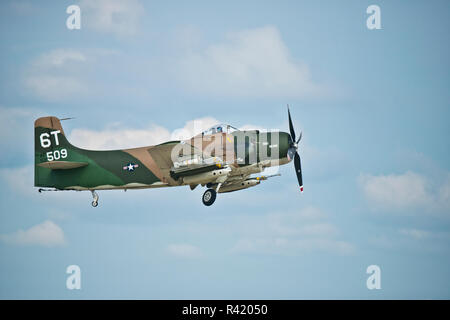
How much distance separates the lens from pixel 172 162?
44.3 m

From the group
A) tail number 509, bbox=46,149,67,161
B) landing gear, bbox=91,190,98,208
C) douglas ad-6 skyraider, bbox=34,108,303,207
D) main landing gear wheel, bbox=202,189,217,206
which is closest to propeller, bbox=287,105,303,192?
douglas ad-6 skyraider, bbox=34,108,303,207

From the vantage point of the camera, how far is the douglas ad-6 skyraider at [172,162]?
43.3 m

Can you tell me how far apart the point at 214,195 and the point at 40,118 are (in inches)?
476

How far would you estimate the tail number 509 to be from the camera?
1860 inches

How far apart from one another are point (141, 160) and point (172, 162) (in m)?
1.84

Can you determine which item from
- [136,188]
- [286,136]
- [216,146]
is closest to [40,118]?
[136,188]

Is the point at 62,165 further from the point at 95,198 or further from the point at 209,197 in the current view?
the point at 209,197

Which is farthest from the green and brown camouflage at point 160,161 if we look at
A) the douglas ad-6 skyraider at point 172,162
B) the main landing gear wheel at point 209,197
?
the main landing gear wheel at point 209,197

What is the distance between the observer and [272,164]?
43406 mm

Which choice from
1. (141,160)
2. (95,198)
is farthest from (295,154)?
(95,198)

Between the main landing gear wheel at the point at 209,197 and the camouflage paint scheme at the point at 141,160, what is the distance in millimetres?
1036

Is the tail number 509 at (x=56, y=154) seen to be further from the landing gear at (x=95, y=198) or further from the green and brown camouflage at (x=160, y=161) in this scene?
the landing gear at (x=95, y=198)

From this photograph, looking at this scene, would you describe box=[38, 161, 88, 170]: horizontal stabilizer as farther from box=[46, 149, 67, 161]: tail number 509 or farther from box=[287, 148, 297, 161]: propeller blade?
box=[287, 148, 297, 161]: propeller blade
